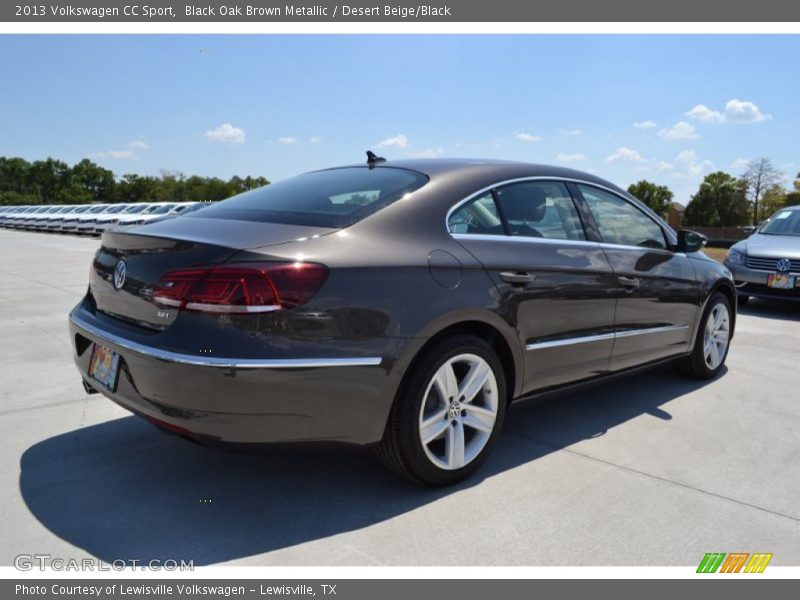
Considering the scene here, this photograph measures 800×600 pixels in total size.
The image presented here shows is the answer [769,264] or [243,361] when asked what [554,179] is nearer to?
[243,361]

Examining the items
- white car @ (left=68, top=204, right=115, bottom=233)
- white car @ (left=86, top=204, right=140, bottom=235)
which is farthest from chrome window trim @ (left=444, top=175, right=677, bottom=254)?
white car @ (left=68, top=204, right=115, bottom=233)

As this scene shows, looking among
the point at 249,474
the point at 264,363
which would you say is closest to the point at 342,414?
the point at 264,363

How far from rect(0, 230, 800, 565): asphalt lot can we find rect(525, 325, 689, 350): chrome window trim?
0.52 m

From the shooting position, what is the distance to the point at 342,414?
102 inches

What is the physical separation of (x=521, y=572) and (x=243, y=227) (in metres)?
1.77

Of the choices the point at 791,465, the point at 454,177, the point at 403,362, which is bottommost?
the point at 791,465

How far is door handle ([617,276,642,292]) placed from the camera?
3.89 m

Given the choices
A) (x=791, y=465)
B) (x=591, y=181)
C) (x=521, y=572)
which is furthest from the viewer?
(x=591, y=181)

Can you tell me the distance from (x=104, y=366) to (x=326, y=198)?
4.12ft

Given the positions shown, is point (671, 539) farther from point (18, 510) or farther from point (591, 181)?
point (18, 510)

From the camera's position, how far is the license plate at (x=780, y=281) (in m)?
8.07

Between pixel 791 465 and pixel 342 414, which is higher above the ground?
pixel 342 414

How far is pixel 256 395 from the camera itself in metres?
2.40

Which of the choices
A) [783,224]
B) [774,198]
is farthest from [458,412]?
[774,198]
